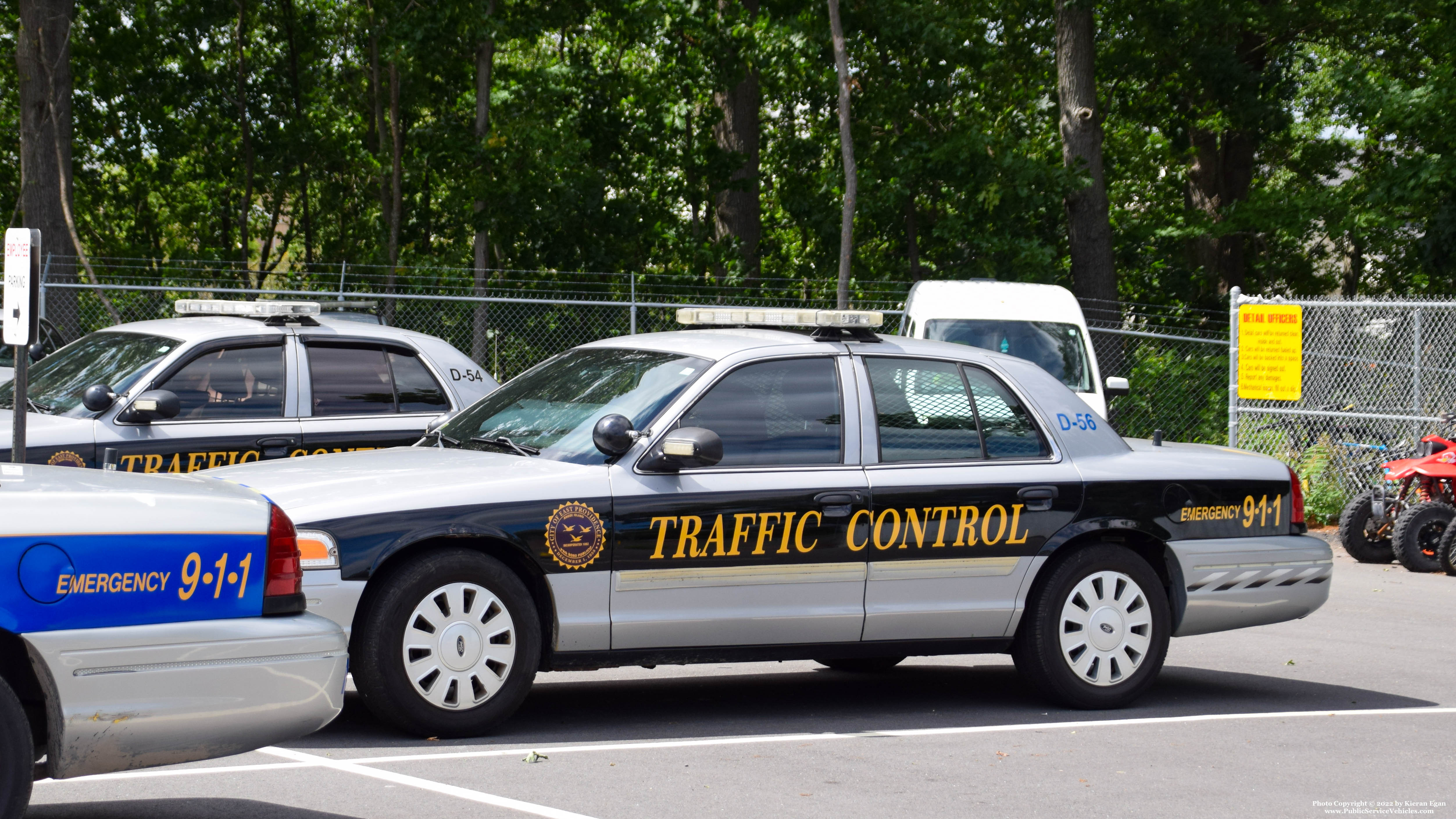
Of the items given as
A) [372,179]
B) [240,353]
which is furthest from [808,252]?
[240,353]

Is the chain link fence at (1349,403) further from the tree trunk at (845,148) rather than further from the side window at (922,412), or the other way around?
the side window at (922,412)

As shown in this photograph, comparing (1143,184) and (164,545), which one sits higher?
(1143,184)

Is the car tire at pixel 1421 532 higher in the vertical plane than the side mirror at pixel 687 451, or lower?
lower

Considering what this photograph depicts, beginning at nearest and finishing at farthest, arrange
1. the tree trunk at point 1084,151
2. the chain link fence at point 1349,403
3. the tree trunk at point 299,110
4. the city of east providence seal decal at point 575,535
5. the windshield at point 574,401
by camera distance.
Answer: the city of east providence seal decal at point 575,535, the windshield at point 574,401, the chain link fence at point 1349,403, the tree trunk at point 1084,151, the tree trunk at point 299,110

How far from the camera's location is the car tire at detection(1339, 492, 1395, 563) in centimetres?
1314

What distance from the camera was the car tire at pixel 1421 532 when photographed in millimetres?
12602

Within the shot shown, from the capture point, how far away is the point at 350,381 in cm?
919

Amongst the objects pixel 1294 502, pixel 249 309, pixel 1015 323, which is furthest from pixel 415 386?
pixel 1015 323

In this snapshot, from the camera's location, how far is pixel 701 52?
21812mm

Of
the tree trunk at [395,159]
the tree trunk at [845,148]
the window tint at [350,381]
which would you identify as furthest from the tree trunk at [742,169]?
the window tint at [350,381]

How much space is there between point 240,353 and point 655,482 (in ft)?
12.4

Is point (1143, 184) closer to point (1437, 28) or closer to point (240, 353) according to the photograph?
point (1437, 28)

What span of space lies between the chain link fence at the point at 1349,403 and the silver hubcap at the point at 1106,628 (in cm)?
796

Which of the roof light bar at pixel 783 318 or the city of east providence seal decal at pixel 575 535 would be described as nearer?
the city of east providence seal decal at pixel 575 535
